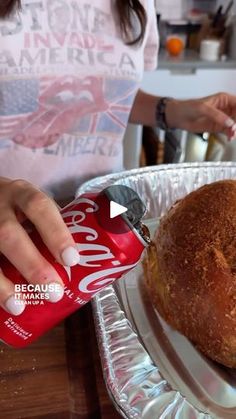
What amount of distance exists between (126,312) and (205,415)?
0.19 metres

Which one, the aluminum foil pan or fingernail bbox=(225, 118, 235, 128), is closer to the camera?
the aluminum foil pan

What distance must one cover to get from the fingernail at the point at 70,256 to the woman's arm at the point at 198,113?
509 mm

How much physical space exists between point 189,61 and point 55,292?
1.69m

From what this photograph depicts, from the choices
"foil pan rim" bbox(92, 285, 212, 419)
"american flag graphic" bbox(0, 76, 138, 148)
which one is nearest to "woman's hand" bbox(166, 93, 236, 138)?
"american flag graphic" bbox(0, 76, 138, 148)

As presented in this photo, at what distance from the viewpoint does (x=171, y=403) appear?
481 millimetres

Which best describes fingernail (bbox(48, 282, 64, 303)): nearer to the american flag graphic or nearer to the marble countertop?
the american flag graphic

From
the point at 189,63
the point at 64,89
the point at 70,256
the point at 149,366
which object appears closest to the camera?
the point at 70,256

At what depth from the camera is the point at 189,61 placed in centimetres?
195

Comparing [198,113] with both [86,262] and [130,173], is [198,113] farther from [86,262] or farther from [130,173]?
[86,262]

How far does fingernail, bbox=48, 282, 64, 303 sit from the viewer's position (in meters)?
0.42

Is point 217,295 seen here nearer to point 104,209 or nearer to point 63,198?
point 104,209

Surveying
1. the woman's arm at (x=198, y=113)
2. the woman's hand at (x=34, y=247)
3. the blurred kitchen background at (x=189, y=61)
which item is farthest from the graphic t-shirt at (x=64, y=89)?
the blurred kitchen background at (x=189, y=61)

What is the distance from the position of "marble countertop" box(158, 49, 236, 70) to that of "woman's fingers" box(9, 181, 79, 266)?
1.56 m

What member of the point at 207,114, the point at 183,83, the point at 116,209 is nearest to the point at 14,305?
the point at 116,209
